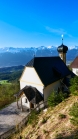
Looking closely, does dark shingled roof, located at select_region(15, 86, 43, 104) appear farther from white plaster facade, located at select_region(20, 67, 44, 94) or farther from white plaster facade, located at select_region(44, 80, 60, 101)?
white plaster facade, located at select_region(44, 80, 60, 101)

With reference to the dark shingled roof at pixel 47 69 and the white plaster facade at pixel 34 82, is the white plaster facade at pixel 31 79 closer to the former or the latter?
the white plaster facade at pixel 34 82

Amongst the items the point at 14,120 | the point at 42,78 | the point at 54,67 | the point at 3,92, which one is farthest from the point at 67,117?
the point at 3,92

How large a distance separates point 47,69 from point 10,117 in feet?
33.7

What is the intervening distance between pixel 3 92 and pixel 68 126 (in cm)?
2750

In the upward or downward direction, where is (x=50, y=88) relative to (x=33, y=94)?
upward

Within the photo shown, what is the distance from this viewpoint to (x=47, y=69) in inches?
1029

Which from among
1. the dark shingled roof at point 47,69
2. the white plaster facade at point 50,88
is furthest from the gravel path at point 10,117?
the dark shingled roof at point 47,69

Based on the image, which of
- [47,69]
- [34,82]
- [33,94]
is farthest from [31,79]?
[47,69]

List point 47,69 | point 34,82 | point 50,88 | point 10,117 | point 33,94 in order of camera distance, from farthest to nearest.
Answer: point 47,69
point 50,88
point 34,82
point 33,94
point 10,117

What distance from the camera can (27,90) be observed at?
79.7 ft

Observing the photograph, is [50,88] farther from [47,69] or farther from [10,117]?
[10,117]

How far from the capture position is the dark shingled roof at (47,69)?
24250 millimetres

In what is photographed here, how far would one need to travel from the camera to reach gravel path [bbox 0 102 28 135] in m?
18.9

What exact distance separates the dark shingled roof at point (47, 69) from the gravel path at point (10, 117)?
631 cm
